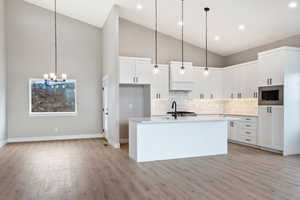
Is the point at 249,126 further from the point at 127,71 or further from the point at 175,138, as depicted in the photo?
the point at 127,71

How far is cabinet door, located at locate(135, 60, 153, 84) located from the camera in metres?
7.04

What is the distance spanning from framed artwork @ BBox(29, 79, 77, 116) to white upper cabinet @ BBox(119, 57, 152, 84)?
8.34 ft

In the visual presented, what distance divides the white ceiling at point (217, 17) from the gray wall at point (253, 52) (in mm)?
134

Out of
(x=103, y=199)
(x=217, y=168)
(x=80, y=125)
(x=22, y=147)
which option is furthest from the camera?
(x=80, y=125)

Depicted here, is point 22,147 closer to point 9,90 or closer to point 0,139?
Answer: point 0,139

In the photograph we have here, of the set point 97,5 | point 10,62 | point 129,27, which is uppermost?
point 97,5

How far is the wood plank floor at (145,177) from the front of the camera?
10.5 feet

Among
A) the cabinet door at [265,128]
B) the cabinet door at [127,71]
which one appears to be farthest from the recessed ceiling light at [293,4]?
the cabinet door at [127,71]

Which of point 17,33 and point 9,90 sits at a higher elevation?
point 17,33

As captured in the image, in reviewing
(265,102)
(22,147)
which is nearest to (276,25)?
(265,102)

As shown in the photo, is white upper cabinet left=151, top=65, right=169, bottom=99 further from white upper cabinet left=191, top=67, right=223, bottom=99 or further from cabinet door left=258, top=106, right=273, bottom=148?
cabinet door left=258, top=106, right=273, bottom=148

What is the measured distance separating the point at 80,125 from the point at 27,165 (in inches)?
145

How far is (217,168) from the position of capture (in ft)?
14.6

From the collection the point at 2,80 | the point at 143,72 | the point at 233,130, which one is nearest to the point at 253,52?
the point at 233,130
